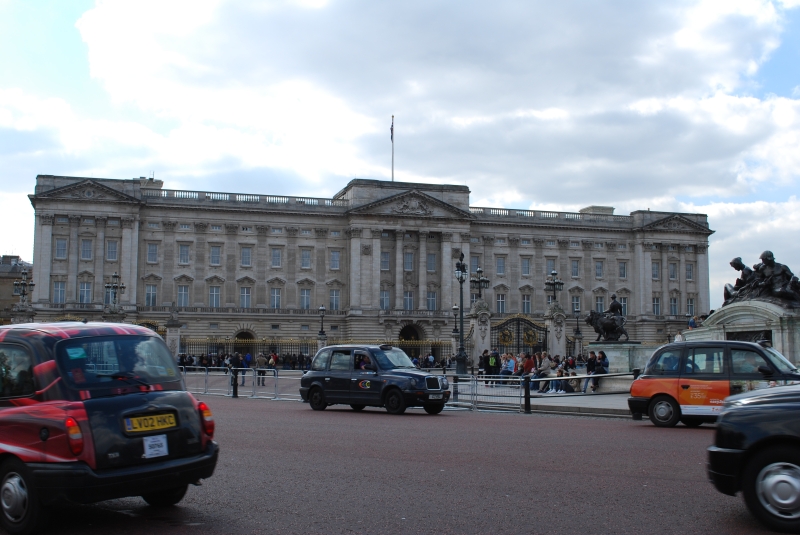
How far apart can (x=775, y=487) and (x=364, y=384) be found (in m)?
14.7

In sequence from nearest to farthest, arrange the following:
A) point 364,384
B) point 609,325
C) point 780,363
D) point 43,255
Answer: point 780,363, point 364,384, point 609,325, point 43,255

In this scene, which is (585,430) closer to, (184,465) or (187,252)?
(184,465)

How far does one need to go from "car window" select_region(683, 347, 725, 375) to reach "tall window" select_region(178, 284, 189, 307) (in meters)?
59.3

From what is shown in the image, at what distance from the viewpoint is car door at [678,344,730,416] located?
16000mm

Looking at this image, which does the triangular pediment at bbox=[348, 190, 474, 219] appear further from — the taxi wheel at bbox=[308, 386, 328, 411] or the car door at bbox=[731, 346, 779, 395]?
the car door at bbox=[731, 346, 779, 395]

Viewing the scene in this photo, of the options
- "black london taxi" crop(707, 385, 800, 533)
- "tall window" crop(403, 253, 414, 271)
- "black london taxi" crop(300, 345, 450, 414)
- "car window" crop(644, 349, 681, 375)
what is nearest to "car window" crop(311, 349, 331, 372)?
"black london taxi" crop(300, 345, 450, 414)

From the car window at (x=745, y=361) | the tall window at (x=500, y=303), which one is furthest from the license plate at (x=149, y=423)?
the tall window at (x=500, y=303)

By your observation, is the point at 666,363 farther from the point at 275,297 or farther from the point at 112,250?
the point at 112,250

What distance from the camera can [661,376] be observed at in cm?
1677

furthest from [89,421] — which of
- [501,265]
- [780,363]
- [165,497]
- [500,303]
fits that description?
Answer: [501,265]

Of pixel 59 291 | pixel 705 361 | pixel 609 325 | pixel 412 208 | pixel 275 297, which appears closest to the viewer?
pixel 705 361

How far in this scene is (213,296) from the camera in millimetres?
71562

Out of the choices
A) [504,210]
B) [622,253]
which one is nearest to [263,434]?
[504,210]

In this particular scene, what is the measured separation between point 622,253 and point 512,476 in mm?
75470
